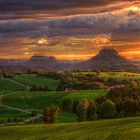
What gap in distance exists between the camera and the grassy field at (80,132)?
171ft

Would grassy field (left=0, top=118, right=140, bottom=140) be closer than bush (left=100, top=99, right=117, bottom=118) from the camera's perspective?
Yes

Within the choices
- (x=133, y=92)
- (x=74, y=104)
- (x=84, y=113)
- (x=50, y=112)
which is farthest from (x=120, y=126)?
(x=133, y=92)

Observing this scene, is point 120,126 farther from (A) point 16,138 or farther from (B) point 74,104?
(B) point 74,104

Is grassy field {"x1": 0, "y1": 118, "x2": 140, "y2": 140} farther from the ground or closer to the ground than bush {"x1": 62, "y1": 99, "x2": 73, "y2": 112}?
farther from the ground

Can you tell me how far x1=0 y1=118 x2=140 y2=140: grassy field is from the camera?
171 ft

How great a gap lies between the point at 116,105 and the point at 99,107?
10.2m

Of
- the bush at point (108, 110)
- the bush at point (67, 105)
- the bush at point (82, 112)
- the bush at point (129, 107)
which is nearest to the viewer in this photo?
the bush at point (82, 112)

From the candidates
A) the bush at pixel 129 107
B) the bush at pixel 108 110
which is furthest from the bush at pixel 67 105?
the bush at pixel 108 110

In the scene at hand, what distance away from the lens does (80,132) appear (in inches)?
2286

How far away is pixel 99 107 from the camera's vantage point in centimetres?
14000

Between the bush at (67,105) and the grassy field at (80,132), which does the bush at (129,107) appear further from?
the grassy field at (80,132)

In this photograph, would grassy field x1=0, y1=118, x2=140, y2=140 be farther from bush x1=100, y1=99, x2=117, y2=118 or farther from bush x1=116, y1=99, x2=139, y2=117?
bush x1=116, y1=99, x2=139, y2=117

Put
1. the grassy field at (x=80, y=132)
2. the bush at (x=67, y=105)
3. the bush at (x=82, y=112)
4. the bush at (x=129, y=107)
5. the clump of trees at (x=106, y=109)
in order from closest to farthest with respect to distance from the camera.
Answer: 1. the grassy field at (x=80, y=132)
2. the bush at (x=82, y=112)
3. the clump of trees at (x=106, y=109)
4. the bush at (x=129, y=107)
5. the bush at (x=67, y=105)

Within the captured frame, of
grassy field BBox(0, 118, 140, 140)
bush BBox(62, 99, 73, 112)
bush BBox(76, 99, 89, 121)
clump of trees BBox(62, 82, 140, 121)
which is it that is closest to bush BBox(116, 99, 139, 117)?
clump of trees BBox(62, 82, 140, 121)
